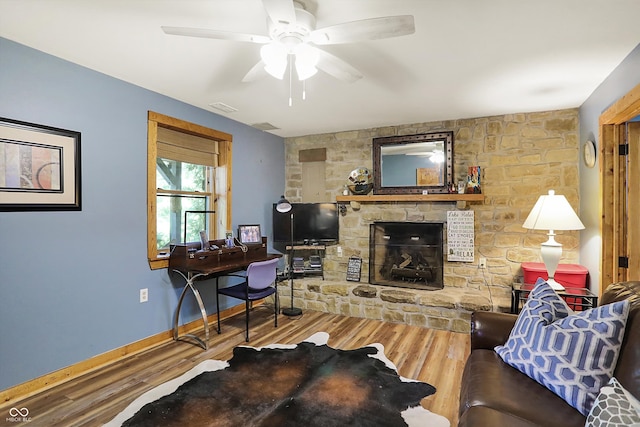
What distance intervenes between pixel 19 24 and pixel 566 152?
4.78 metres

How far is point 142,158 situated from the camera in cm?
305

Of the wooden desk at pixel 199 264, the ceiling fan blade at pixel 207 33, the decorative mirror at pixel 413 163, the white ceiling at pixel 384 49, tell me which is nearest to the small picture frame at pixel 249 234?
the wooden desk at pixel 199 264

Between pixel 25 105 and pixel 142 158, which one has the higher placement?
pixel 25 105

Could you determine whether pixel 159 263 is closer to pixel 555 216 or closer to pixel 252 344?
pixel 252 344

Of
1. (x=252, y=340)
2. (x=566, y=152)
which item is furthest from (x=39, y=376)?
(x=566, y=152)

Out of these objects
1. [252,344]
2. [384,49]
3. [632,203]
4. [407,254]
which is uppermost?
[384,49]

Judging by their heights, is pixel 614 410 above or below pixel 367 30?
below

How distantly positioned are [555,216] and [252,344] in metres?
2.96

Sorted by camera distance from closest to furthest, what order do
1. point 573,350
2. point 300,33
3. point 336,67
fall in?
point 573,350
point 300,33
point 336,67

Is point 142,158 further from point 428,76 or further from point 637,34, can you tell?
point 637,34

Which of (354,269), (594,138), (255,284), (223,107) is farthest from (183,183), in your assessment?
(594,138)

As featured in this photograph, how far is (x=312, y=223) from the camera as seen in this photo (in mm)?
4648

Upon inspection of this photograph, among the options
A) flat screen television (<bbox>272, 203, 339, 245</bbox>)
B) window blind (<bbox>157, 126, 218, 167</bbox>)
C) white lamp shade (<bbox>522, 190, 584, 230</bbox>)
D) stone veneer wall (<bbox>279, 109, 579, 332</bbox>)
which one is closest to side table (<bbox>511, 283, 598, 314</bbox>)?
stone veneer wall (<bbox>279, 109, 579, 332</bbox>)

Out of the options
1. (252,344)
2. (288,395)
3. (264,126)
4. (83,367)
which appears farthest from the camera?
(264,126)
